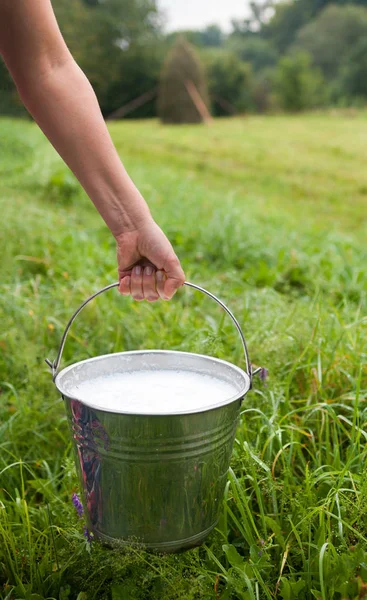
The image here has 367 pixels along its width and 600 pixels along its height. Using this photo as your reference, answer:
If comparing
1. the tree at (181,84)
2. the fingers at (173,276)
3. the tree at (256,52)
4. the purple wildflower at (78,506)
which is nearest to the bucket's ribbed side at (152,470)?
the purple wildflower at (78,506)

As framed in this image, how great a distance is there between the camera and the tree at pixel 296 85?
2727cm

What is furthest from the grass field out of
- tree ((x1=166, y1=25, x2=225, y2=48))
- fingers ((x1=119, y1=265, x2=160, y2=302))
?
tree ((x1=166, y1=25, x2=225, y2=48))

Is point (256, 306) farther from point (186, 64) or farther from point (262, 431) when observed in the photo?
point (186, 64)

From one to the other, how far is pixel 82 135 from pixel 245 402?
3.13 feet

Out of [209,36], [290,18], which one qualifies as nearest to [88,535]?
[290,18]

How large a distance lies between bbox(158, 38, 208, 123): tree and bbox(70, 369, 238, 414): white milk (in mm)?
15988

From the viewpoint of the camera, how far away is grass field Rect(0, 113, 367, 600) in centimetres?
139

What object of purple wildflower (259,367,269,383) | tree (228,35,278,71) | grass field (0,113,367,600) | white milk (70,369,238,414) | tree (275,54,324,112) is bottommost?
grass field (0,113,367,600)

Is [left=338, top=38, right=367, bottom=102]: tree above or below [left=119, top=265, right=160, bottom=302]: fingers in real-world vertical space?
above

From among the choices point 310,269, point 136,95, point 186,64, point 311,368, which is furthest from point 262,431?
point 136,95

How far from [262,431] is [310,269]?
2145 mm

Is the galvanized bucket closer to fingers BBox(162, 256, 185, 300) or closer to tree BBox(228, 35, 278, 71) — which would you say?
fingers BBox(162, 256, 185, 300)

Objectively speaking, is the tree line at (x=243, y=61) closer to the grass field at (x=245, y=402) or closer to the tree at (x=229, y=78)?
the tree at (x=229, y=78)

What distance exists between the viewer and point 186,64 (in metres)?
16.5
